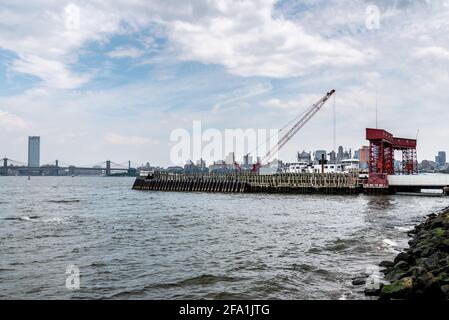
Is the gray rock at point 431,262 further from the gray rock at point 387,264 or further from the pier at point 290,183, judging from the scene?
the pier at point 290,183

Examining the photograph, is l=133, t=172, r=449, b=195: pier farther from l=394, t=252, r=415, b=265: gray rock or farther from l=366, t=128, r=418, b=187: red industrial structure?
l=394, t=252, r=415, b=265: gray rock

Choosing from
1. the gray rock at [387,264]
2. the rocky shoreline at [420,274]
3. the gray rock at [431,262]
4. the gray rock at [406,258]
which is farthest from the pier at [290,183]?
the gray rock at [431,262]

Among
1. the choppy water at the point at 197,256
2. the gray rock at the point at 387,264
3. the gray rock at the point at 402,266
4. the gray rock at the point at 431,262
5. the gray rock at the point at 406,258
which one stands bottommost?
the choppy water at the point at 197,256

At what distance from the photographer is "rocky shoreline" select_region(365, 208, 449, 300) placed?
1270 cm

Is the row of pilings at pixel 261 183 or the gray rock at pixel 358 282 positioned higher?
the row of pilings at pixel 261 183

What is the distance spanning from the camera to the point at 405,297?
13148mm

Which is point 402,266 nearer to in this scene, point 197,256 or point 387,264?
point 387,264

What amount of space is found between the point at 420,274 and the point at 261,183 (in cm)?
8235

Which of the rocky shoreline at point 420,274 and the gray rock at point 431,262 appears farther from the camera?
the gray rock at point 431,262

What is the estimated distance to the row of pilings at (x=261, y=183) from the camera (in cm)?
8762

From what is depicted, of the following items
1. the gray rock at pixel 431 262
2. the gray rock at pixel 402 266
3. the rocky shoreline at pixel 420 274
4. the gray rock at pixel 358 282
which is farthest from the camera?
the gray rock at pixel 402 266

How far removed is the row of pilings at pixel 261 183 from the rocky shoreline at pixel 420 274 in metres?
67.4
